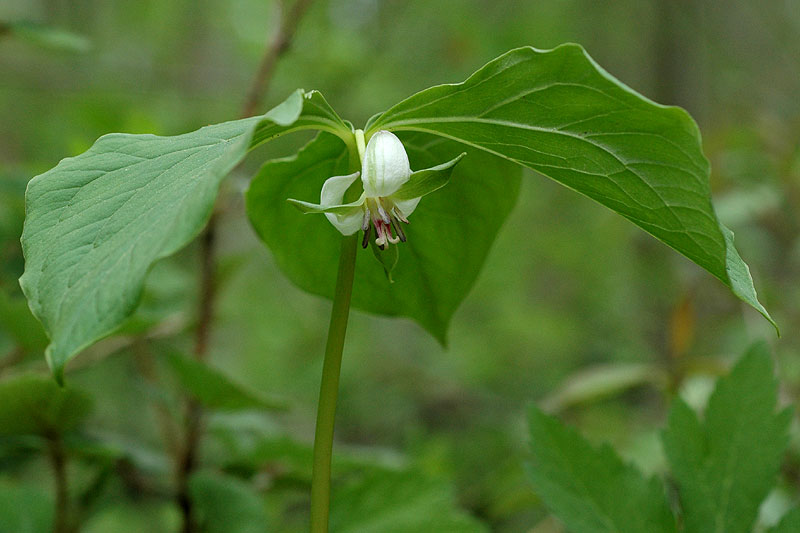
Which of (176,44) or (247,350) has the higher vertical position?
(176,44)

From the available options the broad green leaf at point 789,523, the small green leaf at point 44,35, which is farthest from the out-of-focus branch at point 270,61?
the broad green leaf at point 789,523

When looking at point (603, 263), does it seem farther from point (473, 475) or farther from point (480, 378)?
point (473, 475)

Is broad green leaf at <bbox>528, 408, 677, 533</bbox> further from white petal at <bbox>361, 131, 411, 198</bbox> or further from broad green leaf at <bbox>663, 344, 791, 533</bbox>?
white petal at <bbox>361, 131, 411, 198</bbox>

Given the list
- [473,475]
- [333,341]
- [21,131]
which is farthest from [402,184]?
[21,131]

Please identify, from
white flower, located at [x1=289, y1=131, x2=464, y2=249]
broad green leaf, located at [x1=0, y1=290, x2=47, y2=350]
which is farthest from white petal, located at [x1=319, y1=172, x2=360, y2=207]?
broad green leaf, located at [x1=0, y1=290, x2=47, y2=350]

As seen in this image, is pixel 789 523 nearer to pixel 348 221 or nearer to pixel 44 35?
pixel 348 221

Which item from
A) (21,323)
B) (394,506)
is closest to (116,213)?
(21,323)
